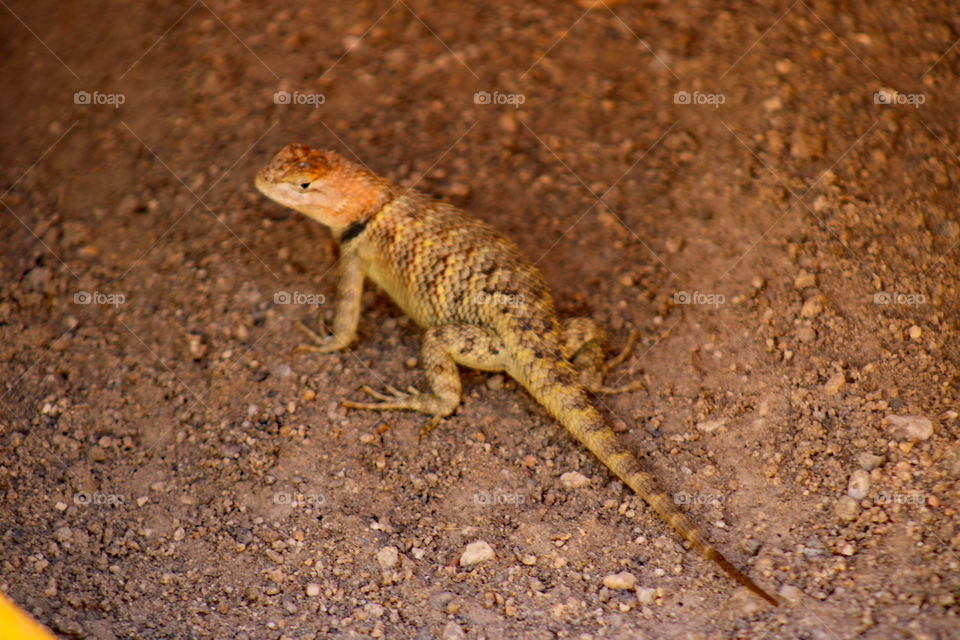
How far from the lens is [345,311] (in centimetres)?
500

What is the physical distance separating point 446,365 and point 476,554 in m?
1.11

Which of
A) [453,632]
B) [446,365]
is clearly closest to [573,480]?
[446,365]

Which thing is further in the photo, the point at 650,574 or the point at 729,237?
the point at 729,237

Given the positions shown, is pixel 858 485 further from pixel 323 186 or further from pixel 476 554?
pixel 323 186

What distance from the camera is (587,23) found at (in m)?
6.50

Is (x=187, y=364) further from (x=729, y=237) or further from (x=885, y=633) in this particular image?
(x=885, y=633)

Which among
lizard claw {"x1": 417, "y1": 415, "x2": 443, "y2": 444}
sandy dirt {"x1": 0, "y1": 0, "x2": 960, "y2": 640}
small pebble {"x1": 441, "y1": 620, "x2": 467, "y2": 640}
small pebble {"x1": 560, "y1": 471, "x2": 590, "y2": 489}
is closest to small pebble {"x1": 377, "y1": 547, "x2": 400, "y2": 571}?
sandy dirt {"x1": 0, "y1": 0, "x2": 960, "y2": 640}

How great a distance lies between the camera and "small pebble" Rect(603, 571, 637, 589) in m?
3.79

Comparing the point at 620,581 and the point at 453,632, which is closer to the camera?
the point at 453,632

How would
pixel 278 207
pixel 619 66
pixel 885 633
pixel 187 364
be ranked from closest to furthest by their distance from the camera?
pixel 885 633
pixel 187 364
pixel 278 207
pixel 619 66

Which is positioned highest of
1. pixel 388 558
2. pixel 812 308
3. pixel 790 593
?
pixel 812 308

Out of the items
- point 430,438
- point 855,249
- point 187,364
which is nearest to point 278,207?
point 187,364

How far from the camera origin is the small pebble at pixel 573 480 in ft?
14.1

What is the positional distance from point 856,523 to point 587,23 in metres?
4.36
